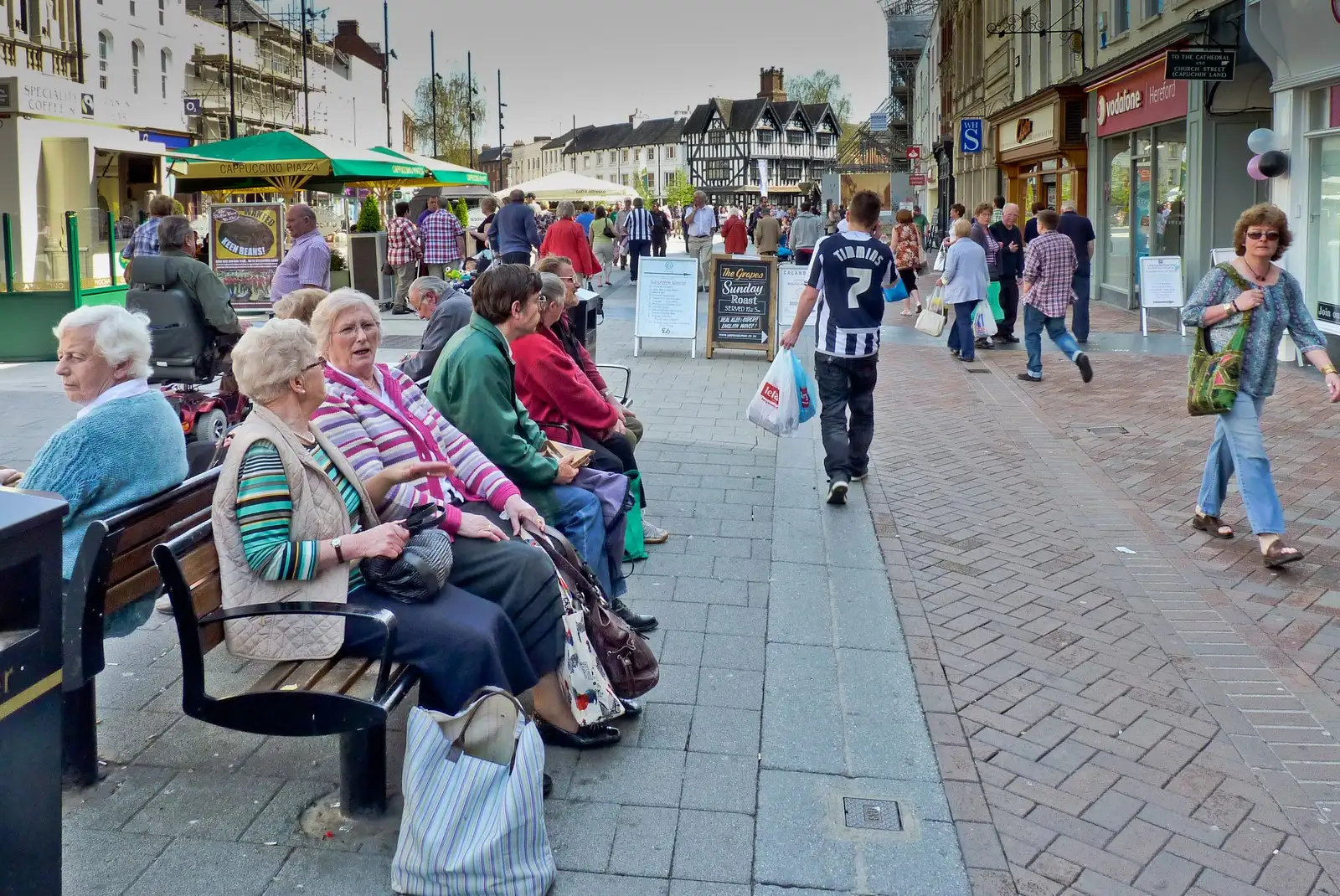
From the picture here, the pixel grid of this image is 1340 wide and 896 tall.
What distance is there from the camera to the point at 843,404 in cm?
788

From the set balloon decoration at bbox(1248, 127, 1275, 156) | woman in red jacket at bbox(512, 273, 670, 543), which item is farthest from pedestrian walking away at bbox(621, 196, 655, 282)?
woman in red jacket at bbox(512, 273, 670, 543)

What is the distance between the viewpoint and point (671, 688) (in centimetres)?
464

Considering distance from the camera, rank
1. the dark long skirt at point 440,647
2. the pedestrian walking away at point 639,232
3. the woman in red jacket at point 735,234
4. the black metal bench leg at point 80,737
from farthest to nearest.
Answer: the pedestrian walking away at point 639,232
the woman in red jacket at point 735,234
the black metal bench leg at point 80,737
the dark long skirt at point 440,647

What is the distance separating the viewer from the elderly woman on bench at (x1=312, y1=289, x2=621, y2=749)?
12.8ft

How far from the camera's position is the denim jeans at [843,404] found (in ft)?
25.4

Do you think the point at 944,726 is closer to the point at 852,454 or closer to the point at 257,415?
the point at 257,415

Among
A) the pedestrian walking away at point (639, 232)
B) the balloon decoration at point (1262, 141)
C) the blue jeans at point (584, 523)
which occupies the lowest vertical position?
the blue jeans at point (584, 523)

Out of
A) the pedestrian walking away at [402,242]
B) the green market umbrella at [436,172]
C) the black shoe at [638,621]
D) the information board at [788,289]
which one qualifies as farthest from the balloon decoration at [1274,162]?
the green market umbrella at [436,172]

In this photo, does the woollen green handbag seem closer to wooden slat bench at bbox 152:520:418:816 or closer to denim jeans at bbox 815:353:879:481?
denim jeans at bbox 815:353:879:481

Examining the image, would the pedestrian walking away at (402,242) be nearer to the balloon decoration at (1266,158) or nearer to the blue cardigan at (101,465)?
the balloon decoration at (1266,158)

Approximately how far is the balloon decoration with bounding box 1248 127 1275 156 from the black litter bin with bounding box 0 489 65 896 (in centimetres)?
1401

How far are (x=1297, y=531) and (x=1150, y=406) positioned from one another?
4.31 metres

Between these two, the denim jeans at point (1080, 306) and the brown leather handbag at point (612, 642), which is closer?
the brown leather handbag at point (612, 642)

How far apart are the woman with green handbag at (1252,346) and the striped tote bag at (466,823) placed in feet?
14.6
